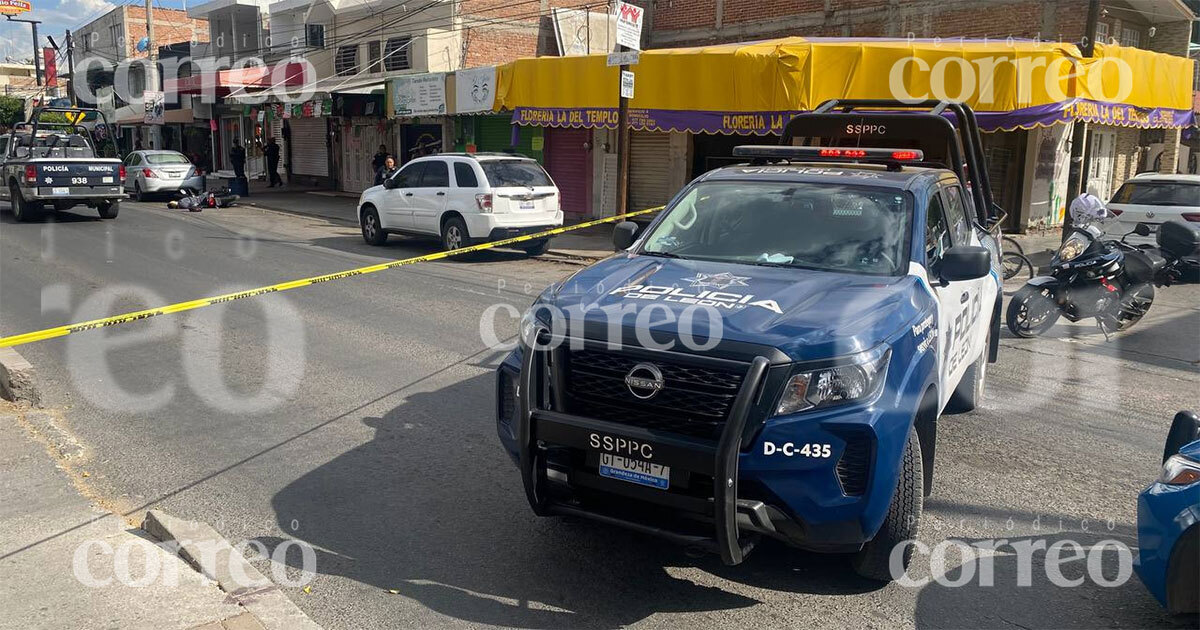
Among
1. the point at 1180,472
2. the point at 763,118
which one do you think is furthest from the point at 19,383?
the point at 763,118

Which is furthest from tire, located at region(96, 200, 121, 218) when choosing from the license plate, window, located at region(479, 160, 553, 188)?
the license plate

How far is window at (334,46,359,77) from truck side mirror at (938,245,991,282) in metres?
30.0

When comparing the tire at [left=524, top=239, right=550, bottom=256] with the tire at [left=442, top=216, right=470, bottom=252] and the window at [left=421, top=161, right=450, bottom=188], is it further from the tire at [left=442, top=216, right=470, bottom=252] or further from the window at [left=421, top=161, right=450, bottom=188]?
the window at [left=421, top=161, right=450, bottom=188]

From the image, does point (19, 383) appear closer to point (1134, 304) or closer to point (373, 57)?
point (1134, 304)

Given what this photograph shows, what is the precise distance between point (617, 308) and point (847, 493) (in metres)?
1.26

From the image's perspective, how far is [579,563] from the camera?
4488mm

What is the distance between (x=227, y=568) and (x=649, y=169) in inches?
742

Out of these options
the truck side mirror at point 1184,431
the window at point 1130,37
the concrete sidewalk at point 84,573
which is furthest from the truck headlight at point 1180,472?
the window at point 1130,37

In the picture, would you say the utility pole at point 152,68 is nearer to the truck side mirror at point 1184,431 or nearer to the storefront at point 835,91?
the storefront at point 835,91

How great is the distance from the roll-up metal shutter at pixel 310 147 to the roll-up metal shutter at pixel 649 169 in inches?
652

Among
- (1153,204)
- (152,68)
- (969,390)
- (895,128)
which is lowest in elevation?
(969,390)

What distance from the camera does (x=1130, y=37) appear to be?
22719mm

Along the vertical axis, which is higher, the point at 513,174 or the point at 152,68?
the point at 152,68

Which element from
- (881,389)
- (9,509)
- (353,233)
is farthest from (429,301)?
(353,233)
